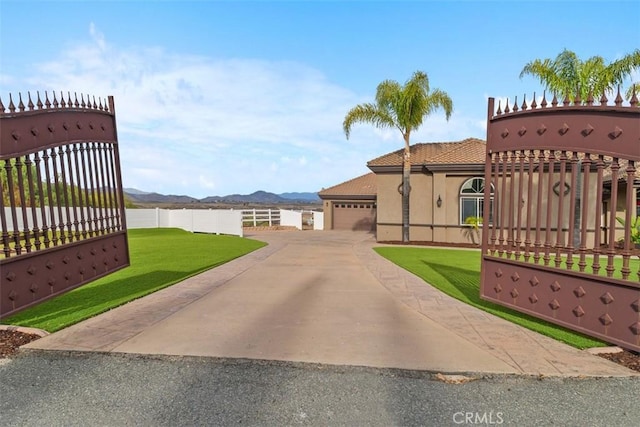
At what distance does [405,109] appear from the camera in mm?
18344

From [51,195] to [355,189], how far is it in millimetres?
26440

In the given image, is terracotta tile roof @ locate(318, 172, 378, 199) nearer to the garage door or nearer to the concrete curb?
the garage door

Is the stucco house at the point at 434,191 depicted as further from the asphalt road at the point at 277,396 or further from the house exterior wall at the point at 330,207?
the asphalt road at the point at 277,396

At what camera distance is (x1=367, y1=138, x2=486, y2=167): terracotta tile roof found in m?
18.0

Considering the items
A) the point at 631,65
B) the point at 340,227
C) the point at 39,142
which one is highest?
the point at 631,65

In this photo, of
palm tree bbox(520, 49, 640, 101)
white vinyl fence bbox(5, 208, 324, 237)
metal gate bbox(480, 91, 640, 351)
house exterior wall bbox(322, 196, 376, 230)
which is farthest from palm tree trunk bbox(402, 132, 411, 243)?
metal gate bbox(480, 91, 640, 351)

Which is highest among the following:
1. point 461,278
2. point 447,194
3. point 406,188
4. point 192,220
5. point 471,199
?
point 406,188

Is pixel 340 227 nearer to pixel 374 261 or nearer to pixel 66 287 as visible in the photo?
pixel 374 261

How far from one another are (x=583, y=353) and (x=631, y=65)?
16023 mm

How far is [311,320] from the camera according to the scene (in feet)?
19.4

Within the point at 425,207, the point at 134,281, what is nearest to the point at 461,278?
the point at 134,281

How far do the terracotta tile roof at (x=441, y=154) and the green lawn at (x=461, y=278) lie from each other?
4.53 m

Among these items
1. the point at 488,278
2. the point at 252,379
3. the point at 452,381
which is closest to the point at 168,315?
the point at 252,379

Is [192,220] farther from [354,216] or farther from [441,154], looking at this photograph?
[441,154]
